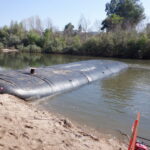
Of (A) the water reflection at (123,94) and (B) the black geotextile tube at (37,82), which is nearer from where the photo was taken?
(B) the black geotextile tube at (37,82)

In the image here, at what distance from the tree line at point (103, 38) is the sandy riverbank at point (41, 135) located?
2906 centimetres

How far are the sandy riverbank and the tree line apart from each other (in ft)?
95.3

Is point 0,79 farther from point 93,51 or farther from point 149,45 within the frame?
point 93,51

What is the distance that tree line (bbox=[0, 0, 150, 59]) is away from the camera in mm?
35188

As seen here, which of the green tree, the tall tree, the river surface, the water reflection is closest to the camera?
the river surface

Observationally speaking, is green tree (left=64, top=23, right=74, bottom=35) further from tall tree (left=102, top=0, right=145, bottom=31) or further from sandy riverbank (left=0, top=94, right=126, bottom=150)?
sandy riverbank (left=0, top=94, right=126, bottom=150)

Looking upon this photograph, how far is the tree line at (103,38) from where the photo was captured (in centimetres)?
3519

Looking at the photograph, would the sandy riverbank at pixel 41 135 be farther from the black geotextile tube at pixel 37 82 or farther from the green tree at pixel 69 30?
the green tree at pixel 69 30

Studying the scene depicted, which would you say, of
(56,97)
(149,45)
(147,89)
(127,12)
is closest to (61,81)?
(56,97)

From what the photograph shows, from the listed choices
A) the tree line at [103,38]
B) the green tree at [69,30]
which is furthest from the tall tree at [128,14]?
the green tree at [69,30]

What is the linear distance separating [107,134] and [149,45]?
28.8 m

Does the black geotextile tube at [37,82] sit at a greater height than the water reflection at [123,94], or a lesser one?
greater

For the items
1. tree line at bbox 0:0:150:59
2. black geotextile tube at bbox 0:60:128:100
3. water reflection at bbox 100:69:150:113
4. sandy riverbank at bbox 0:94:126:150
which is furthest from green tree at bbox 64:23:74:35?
sandy riverbank at bbox 0:94:126:150

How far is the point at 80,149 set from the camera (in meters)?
4.67
